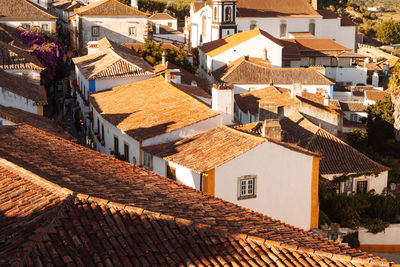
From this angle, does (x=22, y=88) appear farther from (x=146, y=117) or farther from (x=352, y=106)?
(x=352, y=106)

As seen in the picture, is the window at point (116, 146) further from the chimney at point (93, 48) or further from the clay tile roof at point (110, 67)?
the chimney at point (93, 48)

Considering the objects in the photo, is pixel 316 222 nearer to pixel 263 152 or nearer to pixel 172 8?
pixel 263 152

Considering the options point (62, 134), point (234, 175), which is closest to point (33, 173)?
point (234, 175)

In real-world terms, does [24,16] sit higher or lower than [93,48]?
higher

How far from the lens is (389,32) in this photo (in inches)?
4240

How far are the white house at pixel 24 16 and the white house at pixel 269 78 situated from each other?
45.7 ft

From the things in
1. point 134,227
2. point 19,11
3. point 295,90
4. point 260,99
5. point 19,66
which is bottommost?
point 260,99

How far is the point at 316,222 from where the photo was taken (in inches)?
808

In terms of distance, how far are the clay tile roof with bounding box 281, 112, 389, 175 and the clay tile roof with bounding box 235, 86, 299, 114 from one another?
4200mm

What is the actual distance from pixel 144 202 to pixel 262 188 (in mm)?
8701

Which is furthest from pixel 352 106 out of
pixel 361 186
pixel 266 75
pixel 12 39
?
pixel 12 39

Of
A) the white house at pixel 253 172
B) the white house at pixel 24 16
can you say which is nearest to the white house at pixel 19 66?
the white house at pixel 253 172

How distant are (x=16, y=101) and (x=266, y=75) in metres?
29.6

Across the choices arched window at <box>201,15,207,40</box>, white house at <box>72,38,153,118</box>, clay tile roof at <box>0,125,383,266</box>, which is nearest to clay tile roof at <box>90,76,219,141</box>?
white house at <box>72,38,153,118</box>
